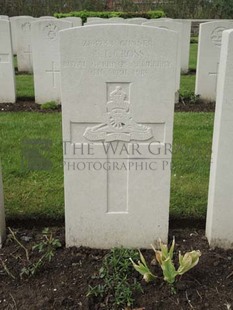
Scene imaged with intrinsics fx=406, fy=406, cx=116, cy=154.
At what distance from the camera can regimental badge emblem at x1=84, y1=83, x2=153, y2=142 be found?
2.55 meters

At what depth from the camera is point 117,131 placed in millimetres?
2633

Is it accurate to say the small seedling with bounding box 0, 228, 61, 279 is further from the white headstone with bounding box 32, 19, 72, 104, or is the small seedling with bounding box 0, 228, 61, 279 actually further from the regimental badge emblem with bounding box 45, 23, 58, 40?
the regimental badge emblem with bounding box 45, 23, 58, 40

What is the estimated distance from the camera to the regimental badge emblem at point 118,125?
8.37 ft

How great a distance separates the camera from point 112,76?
8.27 ft

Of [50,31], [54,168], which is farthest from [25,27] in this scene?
[54,168]

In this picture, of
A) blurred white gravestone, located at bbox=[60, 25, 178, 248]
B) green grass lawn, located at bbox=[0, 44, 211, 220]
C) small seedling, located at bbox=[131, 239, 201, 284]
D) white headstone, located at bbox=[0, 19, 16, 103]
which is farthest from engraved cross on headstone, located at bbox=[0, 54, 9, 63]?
small seedling, located at bbox=[131, 239, 201, 284]

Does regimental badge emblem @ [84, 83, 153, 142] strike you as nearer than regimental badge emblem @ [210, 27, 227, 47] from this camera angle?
Yes

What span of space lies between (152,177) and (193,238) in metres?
0.63

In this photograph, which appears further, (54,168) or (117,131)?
(54,168)

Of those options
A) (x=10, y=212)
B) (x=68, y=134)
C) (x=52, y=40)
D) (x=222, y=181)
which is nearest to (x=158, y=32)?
(x=68, y=134)

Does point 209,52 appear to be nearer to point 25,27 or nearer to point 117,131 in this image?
point 117,131

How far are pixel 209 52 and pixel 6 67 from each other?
338 centimetres

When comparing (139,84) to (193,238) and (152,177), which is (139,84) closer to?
(152,177)

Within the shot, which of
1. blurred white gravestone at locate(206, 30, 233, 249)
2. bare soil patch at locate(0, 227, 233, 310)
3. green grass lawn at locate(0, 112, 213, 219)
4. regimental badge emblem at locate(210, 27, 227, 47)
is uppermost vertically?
regimental badge emblem at locate(210, 27, 227, 47)
